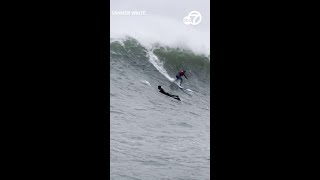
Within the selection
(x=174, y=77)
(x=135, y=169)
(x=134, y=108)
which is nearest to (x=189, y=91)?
(x=174, y=77)

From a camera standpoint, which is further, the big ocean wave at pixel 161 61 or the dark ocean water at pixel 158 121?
Answer: the big ocean wave at pixel 161 61

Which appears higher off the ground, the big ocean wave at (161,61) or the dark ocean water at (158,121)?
the big ocean wave at (161,61)

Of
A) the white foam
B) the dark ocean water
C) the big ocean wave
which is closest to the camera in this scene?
the dark ocean water

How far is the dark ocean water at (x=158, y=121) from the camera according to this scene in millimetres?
4227

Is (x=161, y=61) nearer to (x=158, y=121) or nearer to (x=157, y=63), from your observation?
(x=157, y=63)

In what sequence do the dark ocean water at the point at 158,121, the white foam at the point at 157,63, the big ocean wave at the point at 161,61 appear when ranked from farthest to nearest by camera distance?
the white foam at the point at 157,63
the big ocean wave at the point at 161,61
the dark ocean water at the point at 158,121

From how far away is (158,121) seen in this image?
4.43m

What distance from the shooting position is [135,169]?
421 centimetres

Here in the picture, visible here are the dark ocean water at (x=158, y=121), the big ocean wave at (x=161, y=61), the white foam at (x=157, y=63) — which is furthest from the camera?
the white foam at (x=157, y=63)

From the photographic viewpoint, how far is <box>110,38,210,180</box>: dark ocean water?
423 cm

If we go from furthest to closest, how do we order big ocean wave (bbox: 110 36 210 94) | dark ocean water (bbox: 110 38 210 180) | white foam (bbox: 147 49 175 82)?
white foam (bbox: 147 49 175 82), big ocean wave (bbox: 110 36 210 94), dark ocean water (bbox: 110 38 210 180)

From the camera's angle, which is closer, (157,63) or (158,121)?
(158,121)

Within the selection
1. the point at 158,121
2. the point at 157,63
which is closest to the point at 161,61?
the point at 157,63

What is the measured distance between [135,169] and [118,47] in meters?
0.97
